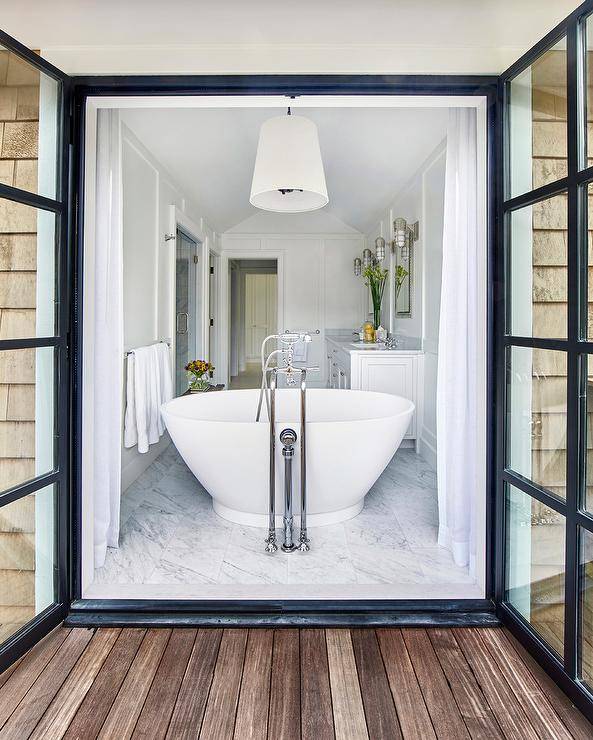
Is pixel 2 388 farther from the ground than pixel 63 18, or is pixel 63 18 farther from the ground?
pixel 63 18

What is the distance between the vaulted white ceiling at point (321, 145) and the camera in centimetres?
356

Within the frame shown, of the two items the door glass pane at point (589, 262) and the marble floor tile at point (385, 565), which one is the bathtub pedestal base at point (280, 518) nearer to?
the marble floor tile at point (385, 565)

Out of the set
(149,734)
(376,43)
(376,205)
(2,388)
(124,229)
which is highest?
(376,205)

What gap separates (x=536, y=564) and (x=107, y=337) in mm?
1950

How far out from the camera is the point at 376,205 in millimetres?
5629

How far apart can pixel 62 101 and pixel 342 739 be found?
2.26 m

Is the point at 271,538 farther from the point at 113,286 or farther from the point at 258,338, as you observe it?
the point at 258,338

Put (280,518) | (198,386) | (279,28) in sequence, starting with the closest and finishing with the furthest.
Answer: (279,28) → (280,518) → (198,386)

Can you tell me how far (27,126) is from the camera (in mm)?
1729

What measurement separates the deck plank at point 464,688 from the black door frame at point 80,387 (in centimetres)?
11

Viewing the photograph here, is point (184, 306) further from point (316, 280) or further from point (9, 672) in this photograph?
point (9, 672)

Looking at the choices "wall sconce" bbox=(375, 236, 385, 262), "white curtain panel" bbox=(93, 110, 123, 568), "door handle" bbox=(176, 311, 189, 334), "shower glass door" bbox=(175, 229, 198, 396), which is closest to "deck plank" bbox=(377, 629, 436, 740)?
"white curtain panel" bbox=(93, 110, 123, 568)

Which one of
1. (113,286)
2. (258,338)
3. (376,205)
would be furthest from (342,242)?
(113,286)

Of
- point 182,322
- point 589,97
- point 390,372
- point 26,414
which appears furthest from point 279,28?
point 182,322
